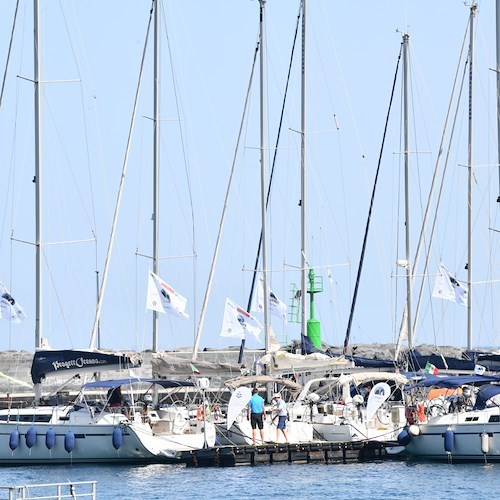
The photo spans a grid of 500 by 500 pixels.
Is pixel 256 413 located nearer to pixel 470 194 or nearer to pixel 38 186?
pixel 38 186

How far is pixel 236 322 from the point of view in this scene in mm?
53906

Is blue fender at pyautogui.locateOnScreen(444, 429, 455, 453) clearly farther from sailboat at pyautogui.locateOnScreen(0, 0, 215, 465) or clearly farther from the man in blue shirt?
sailboat at pyautogui.locateOnScreen(0, 0, 215, 465)

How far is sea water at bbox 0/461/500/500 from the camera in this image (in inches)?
1581

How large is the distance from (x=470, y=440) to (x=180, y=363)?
395 inches

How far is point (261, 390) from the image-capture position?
55.9 m

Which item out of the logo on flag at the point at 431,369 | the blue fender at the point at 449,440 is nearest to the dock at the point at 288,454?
the blue fender at the point at 449,440

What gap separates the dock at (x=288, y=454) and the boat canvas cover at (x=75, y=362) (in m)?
3.64

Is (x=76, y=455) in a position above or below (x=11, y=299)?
below

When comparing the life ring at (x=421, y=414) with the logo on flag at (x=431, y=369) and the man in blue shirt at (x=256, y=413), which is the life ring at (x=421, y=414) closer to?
the man in blue shirt at (x=256, y=413)

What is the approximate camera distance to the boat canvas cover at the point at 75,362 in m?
47.6

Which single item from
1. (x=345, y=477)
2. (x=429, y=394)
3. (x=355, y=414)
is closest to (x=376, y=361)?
(x=429, y=394)

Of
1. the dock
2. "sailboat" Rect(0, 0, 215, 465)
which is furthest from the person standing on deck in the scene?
"sailboat" Rect(0, 0, 215, 465)

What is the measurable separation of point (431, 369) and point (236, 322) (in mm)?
6697

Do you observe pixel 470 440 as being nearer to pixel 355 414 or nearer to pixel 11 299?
pixel 355 414
